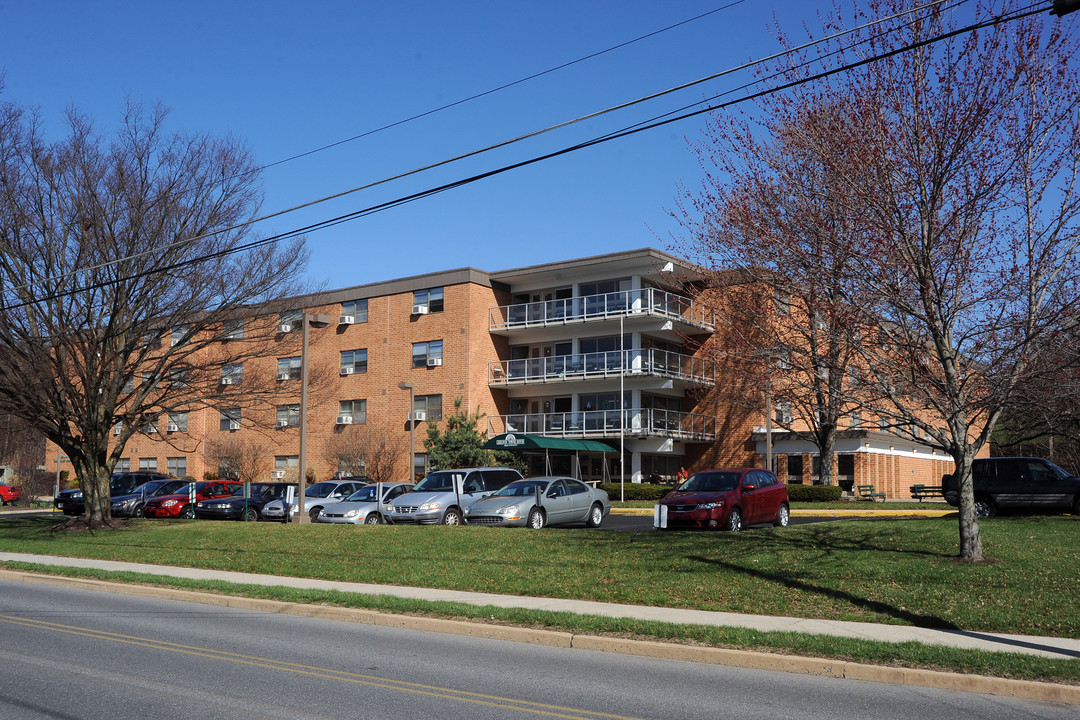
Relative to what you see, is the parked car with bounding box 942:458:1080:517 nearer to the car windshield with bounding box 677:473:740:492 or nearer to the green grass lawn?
the green grass lawn

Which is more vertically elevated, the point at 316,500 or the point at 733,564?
the point at 316,500

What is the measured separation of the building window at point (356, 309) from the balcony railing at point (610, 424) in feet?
32.9

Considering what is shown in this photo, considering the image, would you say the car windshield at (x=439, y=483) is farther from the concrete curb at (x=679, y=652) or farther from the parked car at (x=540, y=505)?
the concrete curb at (x=679, y=652)

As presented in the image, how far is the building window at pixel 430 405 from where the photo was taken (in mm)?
47031

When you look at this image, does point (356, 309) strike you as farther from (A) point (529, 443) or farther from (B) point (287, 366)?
(A) point (529, 443)

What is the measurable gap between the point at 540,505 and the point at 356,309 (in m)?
31.6

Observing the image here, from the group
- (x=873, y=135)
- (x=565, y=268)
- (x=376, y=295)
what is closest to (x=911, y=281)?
(x=873, y=135)

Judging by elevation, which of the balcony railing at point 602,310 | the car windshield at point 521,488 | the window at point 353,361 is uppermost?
the balcony railing at point 602,310

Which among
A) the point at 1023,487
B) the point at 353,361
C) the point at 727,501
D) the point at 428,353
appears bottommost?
the point at 727,501

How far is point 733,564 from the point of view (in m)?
14.6

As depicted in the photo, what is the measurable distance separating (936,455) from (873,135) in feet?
137

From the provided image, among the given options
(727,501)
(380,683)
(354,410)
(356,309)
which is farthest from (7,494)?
(380,683)

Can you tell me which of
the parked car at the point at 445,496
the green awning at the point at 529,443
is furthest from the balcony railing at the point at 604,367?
the parked car at the point at 445,496

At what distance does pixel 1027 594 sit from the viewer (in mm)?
11664
